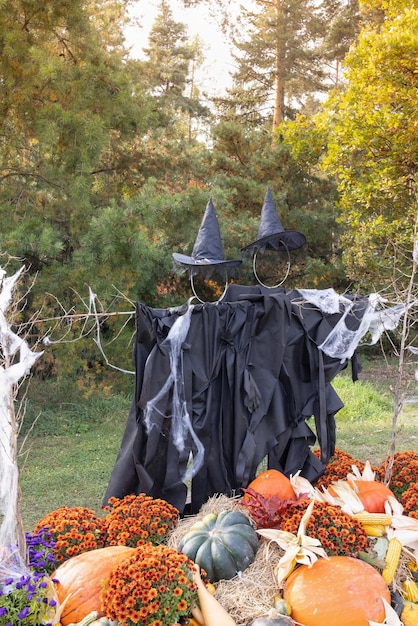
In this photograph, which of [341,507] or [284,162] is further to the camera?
[284,162]

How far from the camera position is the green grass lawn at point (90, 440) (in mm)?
5062

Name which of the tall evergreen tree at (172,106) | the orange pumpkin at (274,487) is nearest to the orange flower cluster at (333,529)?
the orange pumpkin at (274,487)

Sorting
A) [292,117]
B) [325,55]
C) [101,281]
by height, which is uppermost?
[325,55]

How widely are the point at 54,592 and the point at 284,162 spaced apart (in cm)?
1102

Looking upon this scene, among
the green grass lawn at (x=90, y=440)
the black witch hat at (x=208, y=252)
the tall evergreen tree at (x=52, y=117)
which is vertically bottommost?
the green grass lawn at (x=90, y=440)

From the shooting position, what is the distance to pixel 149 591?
6.23ft

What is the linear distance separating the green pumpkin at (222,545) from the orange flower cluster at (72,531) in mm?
362

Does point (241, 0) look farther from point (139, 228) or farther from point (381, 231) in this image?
point (139, 228)

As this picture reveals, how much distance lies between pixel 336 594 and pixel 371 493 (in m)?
0.72

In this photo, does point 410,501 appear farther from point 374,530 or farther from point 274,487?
point 274,487

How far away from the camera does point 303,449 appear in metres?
3.30

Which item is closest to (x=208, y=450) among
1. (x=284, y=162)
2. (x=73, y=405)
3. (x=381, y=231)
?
(x=73, y=405)

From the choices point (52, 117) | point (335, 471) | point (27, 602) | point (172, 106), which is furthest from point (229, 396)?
point (172, 106)

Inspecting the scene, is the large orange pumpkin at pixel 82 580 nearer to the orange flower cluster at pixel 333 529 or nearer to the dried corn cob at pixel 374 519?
the orange flower cluster at pixel 333 529
